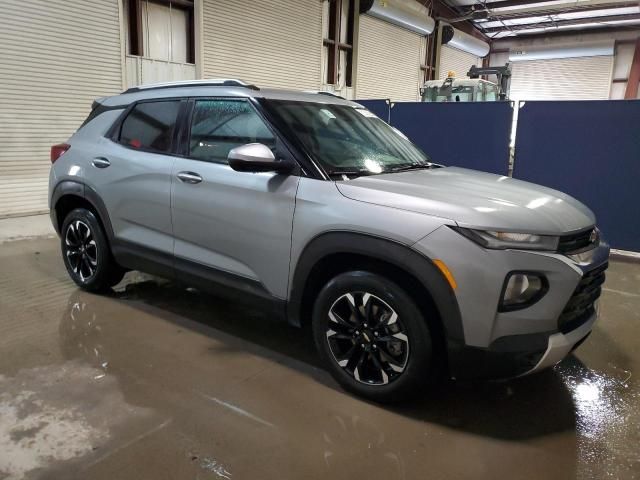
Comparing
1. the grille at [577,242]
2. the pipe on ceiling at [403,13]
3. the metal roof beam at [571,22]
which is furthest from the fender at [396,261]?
the metal roof beam at [571,22]

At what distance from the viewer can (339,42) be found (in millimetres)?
11781

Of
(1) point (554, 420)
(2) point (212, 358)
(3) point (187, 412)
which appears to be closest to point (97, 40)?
(2) point (212, 358)

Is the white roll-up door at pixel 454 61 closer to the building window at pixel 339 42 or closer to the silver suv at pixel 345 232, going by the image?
the building window at pixel 339 42

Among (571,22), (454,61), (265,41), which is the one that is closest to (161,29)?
(265,41)

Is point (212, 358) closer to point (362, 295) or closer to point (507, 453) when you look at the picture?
point (362, 295)

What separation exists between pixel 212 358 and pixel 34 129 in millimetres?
5408

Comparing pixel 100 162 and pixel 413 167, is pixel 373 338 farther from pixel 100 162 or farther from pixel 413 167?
pixel 100 162

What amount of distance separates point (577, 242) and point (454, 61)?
15.8m

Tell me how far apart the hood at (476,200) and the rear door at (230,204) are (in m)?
0.44

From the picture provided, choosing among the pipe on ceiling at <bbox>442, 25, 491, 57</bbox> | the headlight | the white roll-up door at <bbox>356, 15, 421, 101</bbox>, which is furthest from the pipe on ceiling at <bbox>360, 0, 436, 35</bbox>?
the headlight

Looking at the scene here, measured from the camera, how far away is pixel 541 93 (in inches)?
722

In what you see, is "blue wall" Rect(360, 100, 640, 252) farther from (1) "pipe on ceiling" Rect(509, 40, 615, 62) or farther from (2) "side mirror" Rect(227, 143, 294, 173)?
(1) "pipe on ceiling" Rect(509, 40, 615, 62)

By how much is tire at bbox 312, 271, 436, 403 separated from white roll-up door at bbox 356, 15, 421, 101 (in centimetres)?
1078

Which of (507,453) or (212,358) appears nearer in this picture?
(507,453)
